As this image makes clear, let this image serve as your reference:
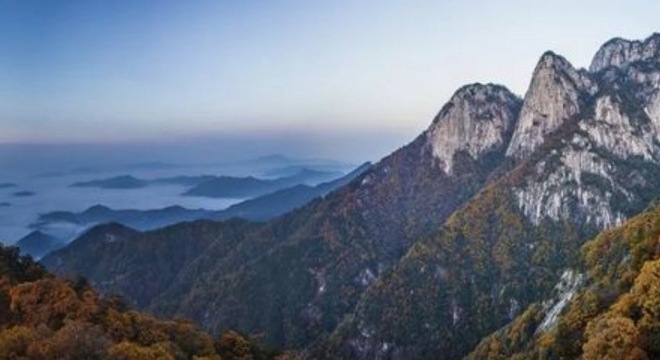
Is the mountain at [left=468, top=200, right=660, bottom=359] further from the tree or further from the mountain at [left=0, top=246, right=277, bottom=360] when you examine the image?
the mountain at [left=0, top=246, right=277, bottom=360]

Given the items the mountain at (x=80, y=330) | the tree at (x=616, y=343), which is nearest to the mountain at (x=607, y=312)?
the tree at (x=616, y=343)

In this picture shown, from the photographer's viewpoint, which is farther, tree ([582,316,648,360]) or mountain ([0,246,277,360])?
mountain ([0,246,277,360])

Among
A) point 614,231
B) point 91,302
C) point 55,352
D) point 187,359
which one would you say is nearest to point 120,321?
point 91,302

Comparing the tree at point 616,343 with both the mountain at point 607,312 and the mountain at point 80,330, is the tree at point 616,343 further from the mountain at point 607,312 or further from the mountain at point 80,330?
the mountain at point 80,330

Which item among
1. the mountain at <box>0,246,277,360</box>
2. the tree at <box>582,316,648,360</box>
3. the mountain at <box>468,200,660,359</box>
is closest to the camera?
the tree at <box>582,316,648,360</box>

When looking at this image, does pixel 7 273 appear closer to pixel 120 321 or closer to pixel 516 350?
pixel 120 321

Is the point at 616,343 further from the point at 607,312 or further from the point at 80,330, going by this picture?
the point at 80,330

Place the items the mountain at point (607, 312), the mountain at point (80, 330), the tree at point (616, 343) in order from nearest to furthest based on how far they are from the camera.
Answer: the tree at point (616, 343) → the mountain at point (607, 312) → the mountain at point (80, 330)

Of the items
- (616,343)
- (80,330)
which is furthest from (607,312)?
(80,330)

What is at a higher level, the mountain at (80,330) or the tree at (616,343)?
the tree at (616,343)

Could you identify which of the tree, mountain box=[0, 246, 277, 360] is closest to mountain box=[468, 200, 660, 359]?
the tree
